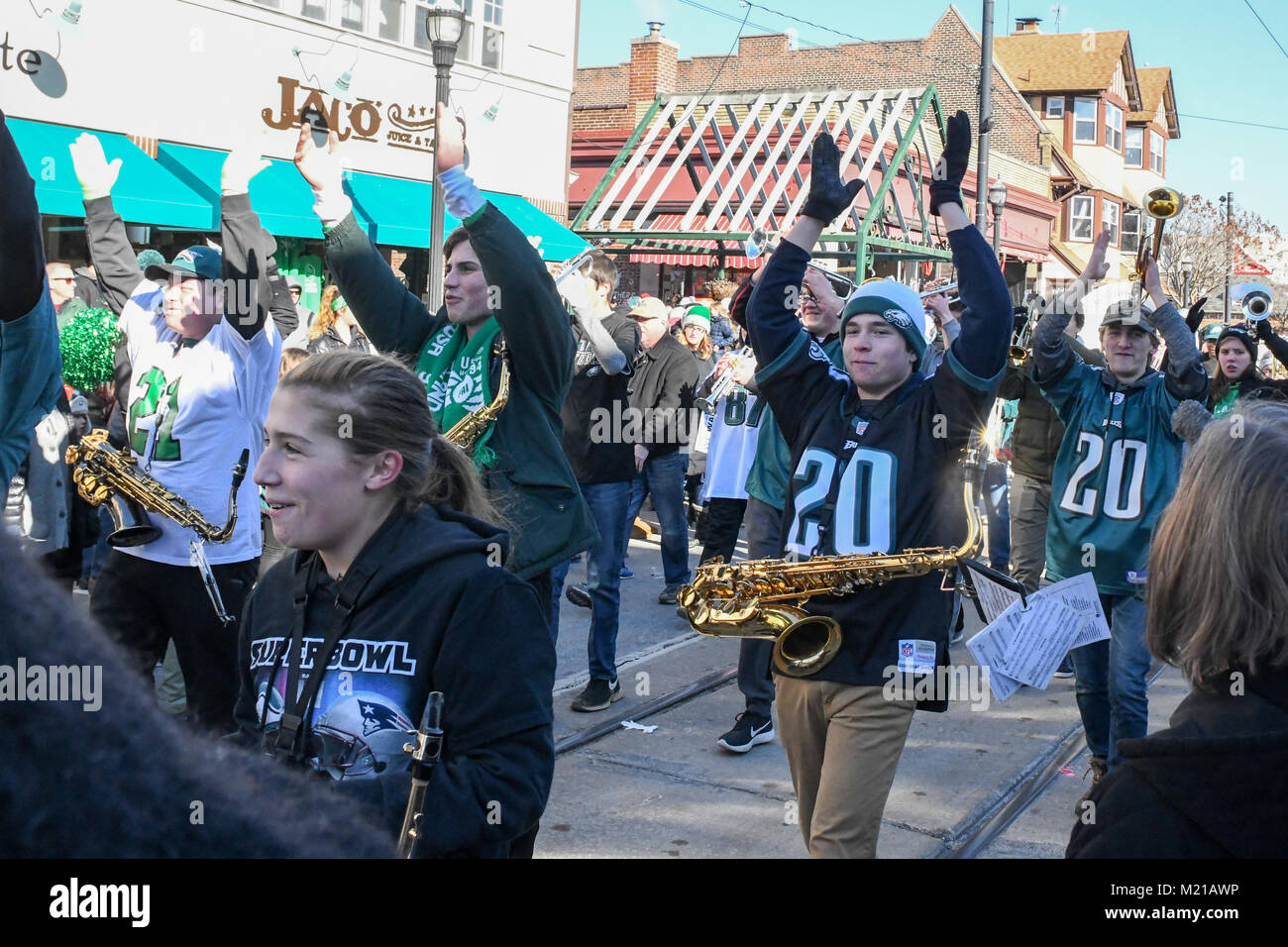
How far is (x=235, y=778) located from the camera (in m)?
0.94

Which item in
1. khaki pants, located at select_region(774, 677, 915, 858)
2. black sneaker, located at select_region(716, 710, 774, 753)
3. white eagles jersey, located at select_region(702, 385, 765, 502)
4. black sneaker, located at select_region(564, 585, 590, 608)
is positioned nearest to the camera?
khaki pants, located at select_region(774, 677, 915, 858)

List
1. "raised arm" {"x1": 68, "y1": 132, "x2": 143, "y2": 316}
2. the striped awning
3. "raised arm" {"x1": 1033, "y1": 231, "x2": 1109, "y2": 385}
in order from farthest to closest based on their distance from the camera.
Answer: the striped awning, "raised arm" {"x1": 1033, "y1": 231, "x2": 1109, "y2": 385}, "raised arm" {"x1": 68, "y1": 132, "x2": 143, "y2": 316}

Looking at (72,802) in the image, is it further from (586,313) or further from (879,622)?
(586,313)

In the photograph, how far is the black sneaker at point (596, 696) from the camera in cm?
625

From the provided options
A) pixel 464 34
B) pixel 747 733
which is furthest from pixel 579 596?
pixel 464 34

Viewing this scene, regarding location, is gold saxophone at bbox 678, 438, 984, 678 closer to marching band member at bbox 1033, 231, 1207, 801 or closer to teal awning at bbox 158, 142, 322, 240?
marching band member at bbox 1033, 231, 1207, 801

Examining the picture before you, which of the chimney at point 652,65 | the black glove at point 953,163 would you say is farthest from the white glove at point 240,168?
the chimney at point 652,65

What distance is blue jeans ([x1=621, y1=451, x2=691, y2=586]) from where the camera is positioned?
883cm

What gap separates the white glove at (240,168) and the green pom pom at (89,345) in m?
2.55

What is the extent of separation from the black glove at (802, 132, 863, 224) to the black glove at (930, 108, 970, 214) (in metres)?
0.24

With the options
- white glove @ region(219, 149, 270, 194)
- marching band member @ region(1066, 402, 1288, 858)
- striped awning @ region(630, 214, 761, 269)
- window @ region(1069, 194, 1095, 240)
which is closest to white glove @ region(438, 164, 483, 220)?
white glove @ region(219, 149, 270, 194)

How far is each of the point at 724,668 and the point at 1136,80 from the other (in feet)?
169

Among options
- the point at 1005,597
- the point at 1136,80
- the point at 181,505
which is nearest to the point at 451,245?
the point at 181,505

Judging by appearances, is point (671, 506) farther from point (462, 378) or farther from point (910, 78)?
point (910, 78)
